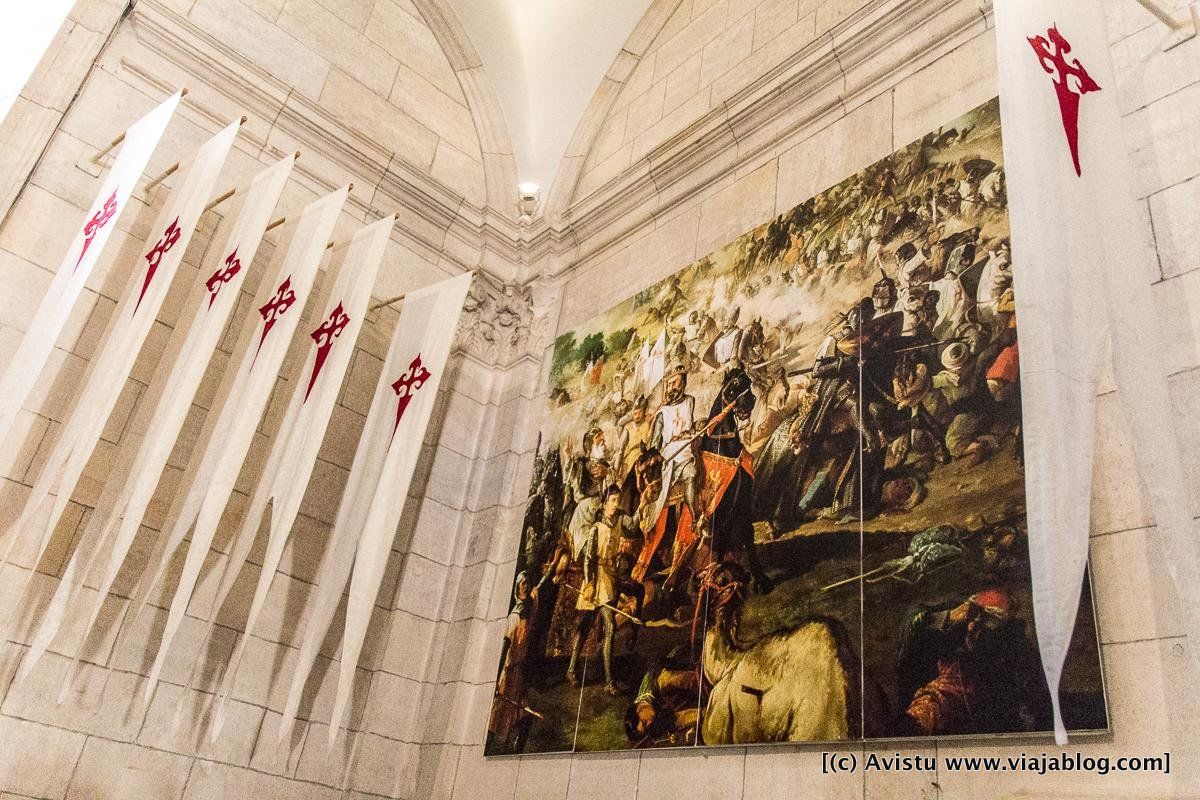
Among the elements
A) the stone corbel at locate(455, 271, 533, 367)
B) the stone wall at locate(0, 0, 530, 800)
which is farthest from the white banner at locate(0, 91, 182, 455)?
the stone corbel at locate(455, 271, 533, 367)

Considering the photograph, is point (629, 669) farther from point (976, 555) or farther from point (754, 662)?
point (976, 555)

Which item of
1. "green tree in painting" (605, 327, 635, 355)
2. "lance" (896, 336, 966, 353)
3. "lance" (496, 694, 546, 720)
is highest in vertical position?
"green tree in painting" (605, 327, 635, 355)

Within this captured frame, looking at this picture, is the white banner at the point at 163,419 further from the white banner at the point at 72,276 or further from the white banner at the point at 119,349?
the white banner at the point at 72,276

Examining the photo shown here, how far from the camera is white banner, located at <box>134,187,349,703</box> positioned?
17.7ft

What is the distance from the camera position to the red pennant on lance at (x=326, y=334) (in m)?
6.41

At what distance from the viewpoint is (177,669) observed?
20.2ft

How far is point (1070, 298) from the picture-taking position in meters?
3.30

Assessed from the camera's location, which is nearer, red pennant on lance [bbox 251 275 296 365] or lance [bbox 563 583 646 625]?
lance [bbox 563 583 646 625]

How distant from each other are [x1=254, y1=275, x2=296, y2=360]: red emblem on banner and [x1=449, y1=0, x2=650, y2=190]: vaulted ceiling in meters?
3.98

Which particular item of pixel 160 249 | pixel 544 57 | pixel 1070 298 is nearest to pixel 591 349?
pixel 160 249

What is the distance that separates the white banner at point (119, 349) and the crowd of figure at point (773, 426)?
3139mm

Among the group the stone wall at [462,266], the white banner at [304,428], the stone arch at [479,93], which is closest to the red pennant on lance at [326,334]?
the white banner at [304,428]

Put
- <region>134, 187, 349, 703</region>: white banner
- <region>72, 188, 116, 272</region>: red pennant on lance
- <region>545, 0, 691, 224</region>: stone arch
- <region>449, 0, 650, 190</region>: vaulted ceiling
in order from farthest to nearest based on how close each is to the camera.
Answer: <region>449, 0, 650, 190</region>: vaulted ceiling, <region>545, 0, 691, 224</region>: stone arch, <region>72, 188, 116, 272</region>: red pennant on lance, <region>134, 187, 349, 703</region>: white banner

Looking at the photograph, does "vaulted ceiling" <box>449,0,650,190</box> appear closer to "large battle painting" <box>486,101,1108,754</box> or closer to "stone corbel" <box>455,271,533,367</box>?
"stone corbel" <box>455,271,533,367</box>
